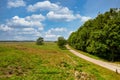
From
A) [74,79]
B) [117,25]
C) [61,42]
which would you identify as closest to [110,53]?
[117,25]

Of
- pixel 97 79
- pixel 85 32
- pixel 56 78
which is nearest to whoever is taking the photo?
pixel 56 78

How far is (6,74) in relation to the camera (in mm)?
22234

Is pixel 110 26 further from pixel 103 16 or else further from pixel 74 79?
pixel 74 79

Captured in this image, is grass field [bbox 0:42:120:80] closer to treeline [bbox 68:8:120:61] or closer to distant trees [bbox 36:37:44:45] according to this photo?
treeline [bbox 68:8:120:61]

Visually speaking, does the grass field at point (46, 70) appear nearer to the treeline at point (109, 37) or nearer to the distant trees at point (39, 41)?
the treeline at point (109, 37)

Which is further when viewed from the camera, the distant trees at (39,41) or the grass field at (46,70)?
the distant trees at (39,41)

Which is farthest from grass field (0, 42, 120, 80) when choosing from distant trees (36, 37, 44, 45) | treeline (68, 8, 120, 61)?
distant trees (36, 37, 44, 45)

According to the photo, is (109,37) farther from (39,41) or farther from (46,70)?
(39,41)

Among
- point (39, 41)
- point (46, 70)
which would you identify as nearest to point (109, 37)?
point (46, 70)

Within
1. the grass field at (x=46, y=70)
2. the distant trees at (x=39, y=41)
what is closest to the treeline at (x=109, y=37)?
the grass field at (x=46, y=70)

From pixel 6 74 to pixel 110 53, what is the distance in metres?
38.2

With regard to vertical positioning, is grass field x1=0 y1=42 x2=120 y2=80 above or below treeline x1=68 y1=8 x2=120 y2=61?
below

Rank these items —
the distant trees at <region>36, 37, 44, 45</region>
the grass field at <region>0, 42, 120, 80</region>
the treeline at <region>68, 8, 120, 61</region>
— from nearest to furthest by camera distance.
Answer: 1. the grass field at <region>0, 42, 120, 80</region>
2. the treeline at <region>68, 8, 120, 61</region>
3. the distant trees at <region>36, 37, 44, 45</region>

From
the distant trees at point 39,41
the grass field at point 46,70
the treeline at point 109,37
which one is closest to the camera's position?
the grass field at point 46,70
